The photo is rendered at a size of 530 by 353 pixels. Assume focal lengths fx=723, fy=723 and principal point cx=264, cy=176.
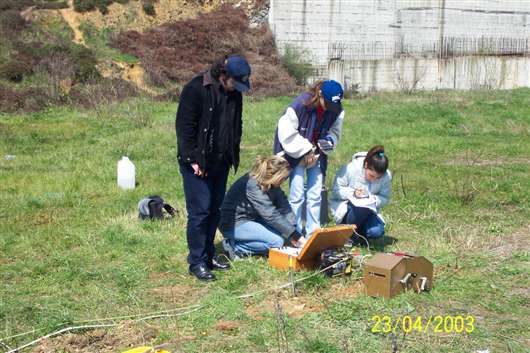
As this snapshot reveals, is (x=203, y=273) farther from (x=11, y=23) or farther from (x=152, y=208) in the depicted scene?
(x=11, y=23)

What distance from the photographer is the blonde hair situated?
629 cm

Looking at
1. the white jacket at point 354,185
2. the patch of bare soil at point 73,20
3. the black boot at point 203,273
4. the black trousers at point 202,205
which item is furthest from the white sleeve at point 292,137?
the patch of bare soil at point 73,20

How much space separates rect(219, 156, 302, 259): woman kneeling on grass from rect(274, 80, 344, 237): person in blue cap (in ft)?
0.90

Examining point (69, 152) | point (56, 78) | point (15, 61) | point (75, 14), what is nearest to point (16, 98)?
point (56, 78)

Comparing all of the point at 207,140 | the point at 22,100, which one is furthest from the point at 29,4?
the point at 207,140

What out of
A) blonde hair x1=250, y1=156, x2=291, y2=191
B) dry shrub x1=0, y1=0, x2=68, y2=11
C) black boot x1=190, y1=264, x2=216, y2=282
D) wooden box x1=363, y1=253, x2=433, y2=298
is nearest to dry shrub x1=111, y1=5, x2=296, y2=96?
dry shrub x1=0, y1=0, x2=68, y2=11

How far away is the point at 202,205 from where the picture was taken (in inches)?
229

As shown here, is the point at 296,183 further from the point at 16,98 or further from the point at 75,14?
the point at 75,14

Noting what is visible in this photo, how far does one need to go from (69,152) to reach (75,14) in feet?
57.0

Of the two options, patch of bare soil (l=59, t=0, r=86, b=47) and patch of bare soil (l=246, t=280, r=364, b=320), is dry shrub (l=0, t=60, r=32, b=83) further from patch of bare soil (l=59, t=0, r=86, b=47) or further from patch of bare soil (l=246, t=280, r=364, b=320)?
patch of bare soil (l=246, t=280, r=364, b=320)

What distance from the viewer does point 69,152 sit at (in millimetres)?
12445

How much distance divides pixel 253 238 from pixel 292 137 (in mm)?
995
